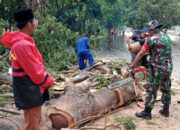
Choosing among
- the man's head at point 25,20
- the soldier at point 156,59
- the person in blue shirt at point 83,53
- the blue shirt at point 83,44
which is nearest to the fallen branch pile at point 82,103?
the soldier at point 156,59

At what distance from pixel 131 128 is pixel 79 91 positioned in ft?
5.65

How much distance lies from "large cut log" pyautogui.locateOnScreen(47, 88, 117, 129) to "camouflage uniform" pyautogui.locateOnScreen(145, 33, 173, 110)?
0.94 m

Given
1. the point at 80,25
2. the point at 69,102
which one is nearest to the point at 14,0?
the point at 69,102

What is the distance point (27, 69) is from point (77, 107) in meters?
2.62

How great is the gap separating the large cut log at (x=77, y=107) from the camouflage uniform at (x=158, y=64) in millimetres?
945

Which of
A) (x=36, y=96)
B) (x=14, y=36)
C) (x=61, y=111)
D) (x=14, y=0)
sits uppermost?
(x=14, y=0)

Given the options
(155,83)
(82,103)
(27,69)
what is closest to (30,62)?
(27,69)

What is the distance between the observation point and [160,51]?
22.1 feet

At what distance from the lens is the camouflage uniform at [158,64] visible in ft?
22.0

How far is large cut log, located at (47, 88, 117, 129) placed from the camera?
235 inches

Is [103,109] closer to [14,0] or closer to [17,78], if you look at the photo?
[17,78]

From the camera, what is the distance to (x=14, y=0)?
605 inches

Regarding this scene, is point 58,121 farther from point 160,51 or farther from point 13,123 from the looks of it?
point 160,51

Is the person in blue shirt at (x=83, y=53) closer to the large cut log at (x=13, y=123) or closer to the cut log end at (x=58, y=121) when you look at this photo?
the cut log end at (x=58, y=121)
